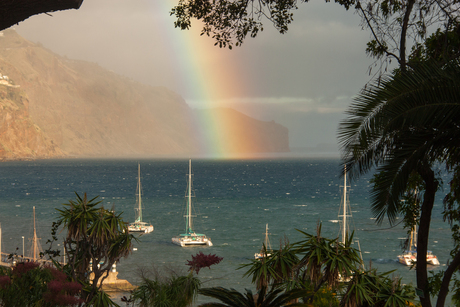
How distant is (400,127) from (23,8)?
517cm

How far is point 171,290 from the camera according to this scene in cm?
1200

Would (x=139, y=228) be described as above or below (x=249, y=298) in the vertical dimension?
below

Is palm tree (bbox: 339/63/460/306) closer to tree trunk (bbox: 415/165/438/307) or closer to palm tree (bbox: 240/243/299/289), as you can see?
tree trunk (bbox: 415/165/438/307)

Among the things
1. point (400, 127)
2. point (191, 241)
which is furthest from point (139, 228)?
point (400, 127)

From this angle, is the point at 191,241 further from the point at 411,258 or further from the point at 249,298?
the point at 249,298

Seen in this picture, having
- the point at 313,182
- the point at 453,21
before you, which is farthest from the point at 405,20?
the point at 313,182

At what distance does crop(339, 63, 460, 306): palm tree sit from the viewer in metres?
6.66

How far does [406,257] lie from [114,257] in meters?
35.5

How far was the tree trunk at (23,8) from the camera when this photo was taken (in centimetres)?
485

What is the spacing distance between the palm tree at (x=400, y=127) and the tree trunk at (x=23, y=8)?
4205mm

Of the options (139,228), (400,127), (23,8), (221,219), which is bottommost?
(221,219)

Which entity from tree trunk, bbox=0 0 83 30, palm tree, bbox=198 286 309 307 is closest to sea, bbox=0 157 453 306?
palm tree, bbox=198 286 309 307

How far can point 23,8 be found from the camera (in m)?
4.93

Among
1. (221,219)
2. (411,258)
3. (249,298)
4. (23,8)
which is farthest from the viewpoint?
(221,219)
